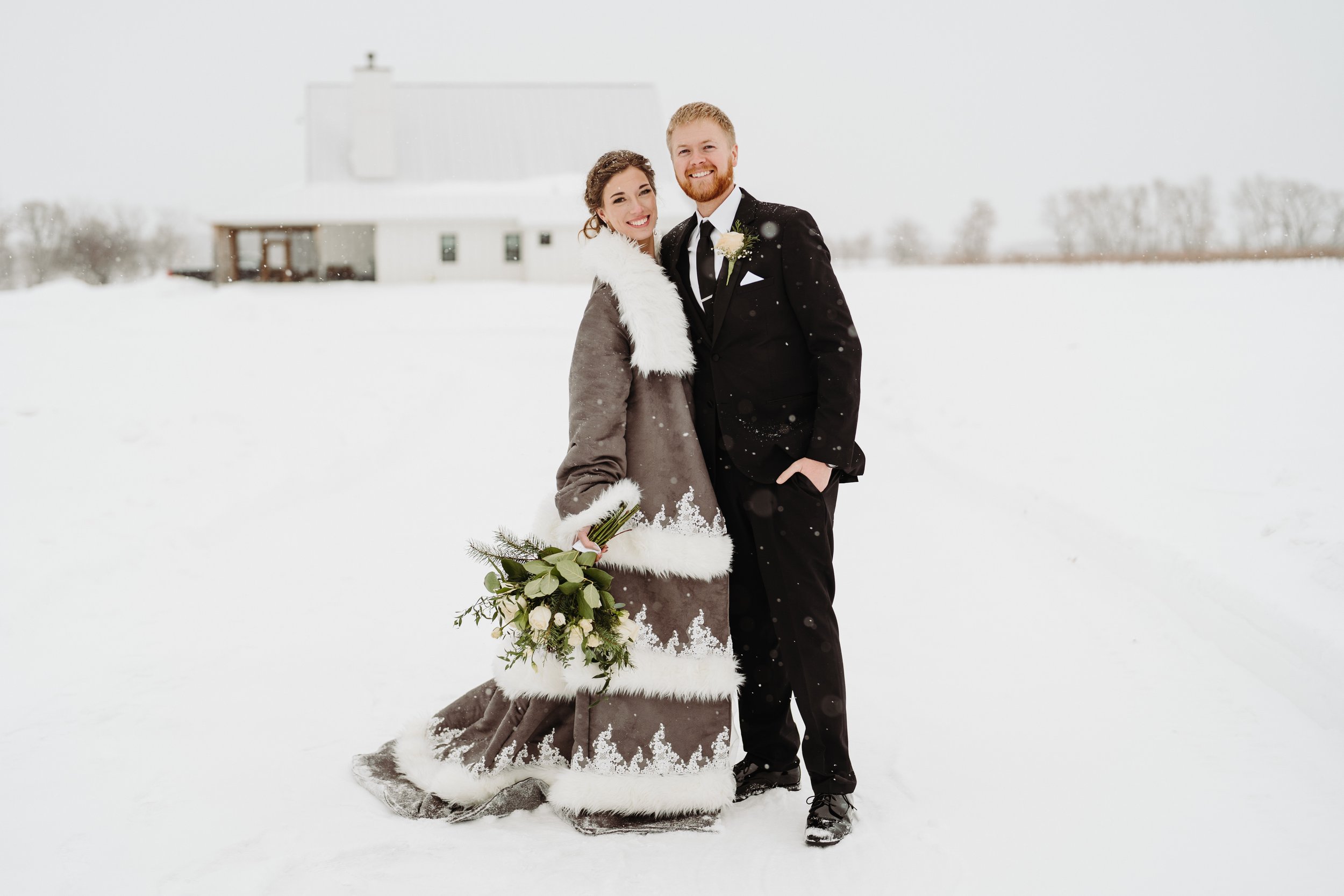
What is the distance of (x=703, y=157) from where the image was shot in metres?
3.15

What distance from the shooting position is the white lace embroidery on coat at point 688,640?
10.4ft

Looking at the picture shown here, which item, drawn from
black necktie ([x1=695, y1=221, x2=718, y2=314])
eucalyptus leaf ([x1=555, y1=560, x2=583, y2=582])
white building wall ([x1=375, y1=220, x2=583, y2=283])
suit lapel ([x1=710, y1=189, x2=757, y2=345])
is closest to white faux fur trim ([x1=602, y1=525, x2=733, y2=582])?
eucalyptus leaf ([x1=555, y1=560, x2=583, y2=582])

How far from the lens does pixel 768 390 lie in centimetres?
311

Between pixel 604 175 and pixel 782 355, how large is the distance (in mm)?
881

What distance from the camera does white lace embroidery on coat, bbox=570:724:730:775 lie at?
3111 millimetres

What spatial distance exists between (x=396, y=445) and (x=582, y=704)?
612cm

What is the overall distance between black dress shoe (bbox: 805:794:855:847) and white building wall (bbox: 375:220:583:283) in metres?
22.4

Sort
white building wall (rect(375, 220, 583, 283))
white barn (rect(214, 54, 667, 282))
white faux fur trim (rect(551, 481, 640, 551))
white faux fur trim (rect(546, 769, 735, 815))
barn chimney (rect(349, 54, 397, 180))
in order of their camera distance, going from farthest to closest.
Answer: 1. barn chimney (rect(349, 54, 397, 180))
2. white building wall (rect(375, 220, 583, 283))
3. white barn (rect(214, 54, 667, 282))
4. white faux fur trim (rect(546, 769, 735, 815))
5. white faux fur trim (rect(551, 481, 640, 551))

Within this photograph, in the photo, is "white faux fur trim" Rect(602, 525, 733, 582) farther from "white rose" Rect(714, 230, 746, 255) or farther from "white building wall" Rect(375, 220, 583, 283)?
"white building wall" Rect(375, 220, 583, 283)

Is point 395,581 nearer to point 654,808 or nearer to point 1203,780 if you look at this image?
point 654,808

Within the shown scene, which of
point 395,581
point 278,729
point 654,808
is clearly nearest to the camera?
point 654,808

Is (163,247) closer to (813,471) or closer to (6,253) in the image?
(6,253)

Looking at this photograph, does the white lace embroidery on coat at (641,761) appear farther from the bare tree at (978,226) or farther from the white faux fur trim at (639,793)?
the bare tree at (978,226)

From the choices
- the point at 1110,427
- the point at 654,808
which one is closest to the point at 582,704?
the point at 654,808
